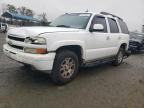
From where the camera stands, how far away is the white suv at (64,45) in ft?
14.8

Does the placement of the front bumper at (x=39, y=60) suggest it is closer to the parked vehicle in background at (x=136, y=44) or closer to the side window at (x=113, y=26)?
the side window at (x=113, y=26)

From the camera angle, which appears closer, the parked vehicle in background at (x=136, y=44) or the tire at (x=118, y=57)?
the tire at (x=118, y=57)

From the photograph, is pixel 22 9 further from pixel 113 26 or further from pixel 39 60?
pixel 39 60

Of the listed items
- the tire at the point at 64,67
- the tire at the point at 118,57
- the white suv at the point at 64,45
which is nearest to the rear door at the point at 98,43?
the white suv at the point at 64,45

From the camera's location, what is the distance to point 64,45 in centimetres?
486

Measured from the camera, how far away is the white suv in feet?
14.8

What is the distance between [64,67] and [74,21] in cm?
162

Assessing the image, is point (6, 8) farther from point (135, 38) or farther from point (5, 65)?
point (5, 65)

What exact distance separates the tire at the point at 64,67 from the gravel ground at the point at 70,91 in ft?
0.58

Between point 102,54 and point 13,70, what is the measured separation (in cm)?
271

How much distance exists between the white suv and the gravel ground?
407mm

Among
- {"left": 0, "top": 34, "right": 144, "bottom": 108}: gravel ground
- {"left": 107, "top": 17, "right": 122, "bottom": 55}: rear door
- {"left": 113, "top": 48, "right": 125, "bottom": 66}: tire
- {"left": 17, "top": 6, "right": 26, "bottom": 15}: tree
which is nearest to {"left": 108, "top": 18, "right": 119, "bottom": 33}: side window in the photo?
{"left": 107, "top": 17, "right": 122, "bottom": 55}: rear door

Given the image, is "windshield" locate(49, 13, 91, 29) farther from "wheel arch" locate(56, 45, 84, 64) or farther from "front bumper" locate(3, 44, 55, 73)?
"front bumper" locate(3, 44, 55, 73)

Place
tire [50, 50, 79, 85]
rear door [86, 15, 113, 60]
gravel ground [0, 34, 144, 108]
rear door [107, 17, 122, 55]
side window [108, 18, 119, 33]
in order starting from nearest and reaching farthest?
1. gravel ground [0, 34, 144, 108]
2. tire [50, 50, 79, 85]
3. rear door [86, 15, 113, 60]
4. rear door [107, 17, 122, 55]
5. side window [108, 18, 119, 33]
